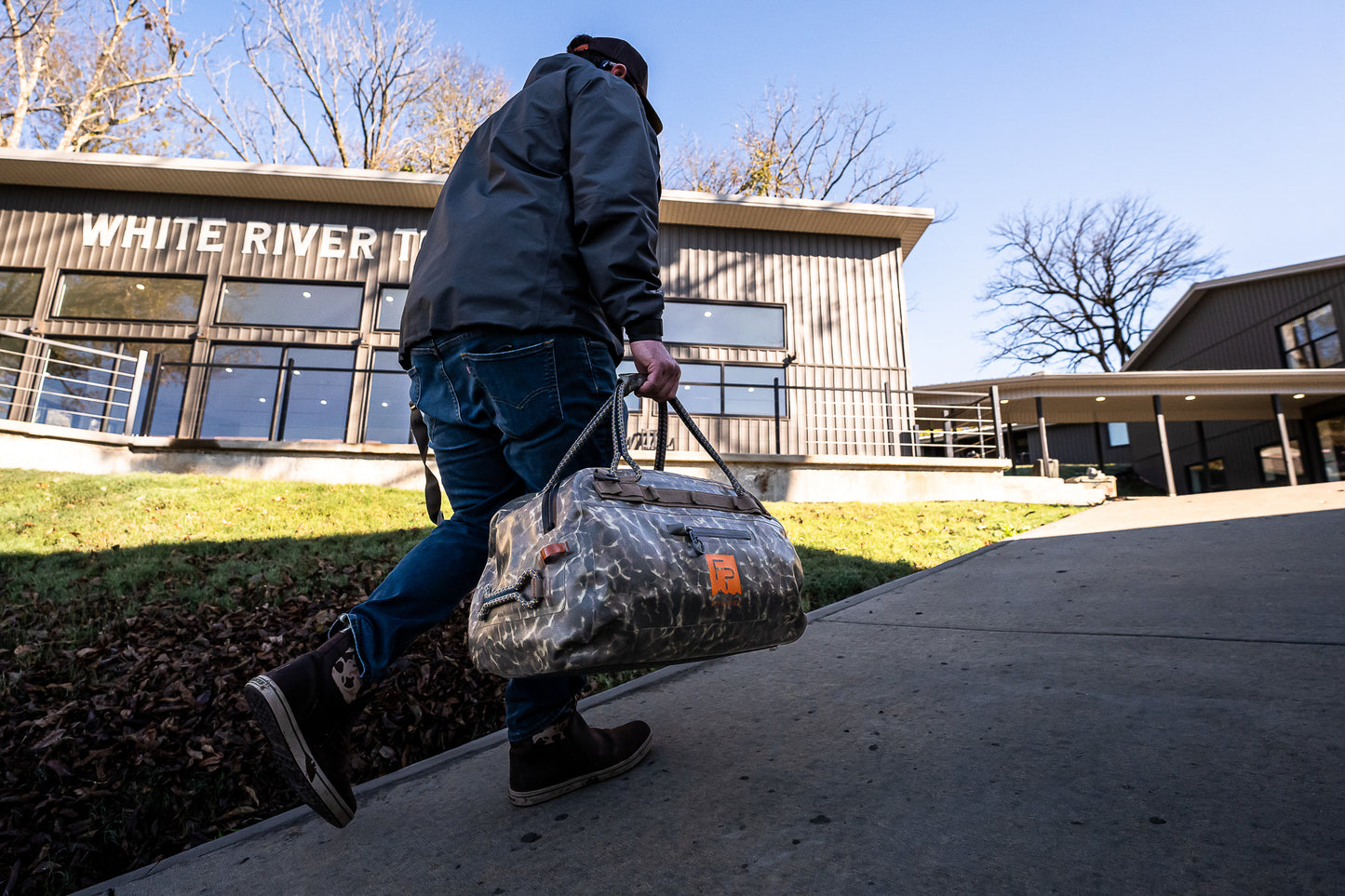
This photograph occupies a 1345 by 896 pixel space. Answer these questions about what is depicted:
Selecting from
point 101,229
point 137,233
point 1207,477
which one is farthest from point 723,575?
point 1207,477

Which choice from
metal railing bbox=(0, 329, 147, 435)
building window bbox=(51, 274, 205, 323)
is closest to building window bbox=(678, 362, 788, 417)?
metal railing bbox=(0, 329, 147, 435)

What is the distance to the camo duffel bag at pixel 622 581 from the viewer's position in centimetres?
134

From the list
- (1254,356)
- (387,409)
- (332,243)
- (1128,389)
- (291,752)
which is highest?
(1254,356)

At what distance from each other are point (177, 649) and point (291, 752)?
2.41 meters

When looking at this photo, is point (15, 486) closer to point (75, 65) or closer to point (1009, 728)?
point (1009, 728)

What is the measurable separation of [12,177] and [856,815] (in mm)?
16577

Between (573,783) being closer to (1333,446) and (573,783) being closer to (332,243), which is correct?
(332,243)

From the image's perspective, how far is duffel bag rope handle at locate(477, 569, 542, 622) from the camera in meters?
→ 1.40

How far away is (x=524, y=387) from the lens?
Answer: 1.72 m

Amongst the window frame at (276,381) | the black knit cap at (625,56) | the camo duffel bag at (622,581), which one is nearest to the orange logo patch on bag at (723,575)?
the camo duffel bag at (622,581)

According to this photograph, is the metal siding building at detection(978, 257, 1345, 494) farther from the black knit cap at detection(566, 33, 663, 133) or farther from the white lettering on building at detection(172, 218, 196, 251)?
the white lettering on building at detection(172, 218, 196, 251)

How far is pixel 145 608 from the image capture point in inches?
151

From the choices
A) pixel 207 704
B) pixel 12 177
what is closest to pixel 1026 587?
pixel 207 704

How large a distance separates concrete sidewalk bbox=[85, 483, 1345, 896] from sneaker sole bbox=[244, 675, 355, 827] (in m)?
0.14
